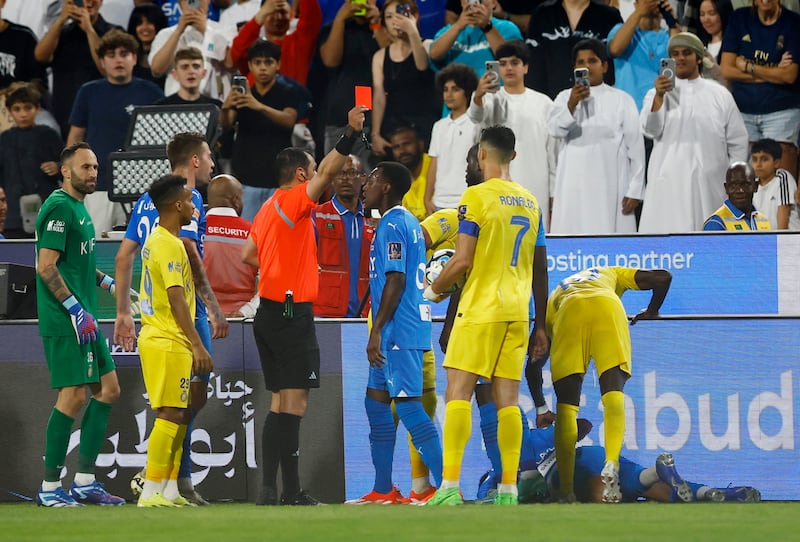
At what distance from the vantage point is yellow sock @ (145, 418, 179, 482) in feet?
26.6

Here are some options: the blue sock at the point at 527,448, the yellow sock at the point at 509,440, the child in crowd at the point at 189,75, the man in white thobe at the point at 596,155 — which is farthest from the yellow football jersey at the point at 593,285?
the child in crowd at the point at 189,75

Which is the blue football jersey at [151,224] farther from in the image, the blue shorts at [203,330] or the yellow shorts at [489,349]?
the yellow shorts at [489,349]

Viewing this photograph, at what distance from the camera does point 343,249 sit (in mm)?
10422

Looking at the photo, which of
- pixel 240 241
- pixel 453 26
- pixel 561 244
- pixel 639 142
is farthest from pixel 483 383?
pixel 453 26

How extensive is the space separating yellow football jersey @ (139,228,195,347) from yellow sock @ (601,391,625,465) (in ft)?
8.88

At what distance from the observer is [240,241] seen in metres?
10.3

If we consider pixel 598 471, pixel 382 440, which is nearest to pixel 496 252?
pixel 382 440

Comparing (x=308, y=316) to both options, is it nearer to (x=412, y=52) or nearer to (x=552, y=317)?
(x=552, y=317)

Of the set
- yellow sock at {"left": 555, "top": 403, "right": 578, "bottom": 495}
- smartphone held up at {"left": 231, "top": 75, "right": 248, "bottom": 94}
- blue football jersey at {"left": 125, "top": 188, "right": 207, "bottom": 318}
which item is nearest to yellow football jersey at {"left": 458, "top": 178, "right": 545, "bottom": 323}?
yellow sock at {"left": 555, "top": 403, "right": 578, "bottom": 495}

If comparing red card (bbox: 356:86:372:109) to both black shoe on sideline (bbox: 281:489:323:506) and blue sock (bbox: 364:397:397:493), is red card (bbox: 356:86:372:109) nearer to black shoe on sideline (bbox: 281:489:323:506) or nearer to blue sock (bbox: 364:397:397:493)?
blue sock (bbox: 364:397:397:493)

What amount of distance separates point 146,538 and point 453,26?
7702 mm

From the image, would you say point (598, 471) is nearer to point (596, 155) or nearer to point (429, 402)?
point (429, 402)

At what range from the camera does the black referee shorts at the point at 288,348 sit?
8320 mm

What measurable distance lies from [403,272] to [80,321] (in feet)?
6.87
